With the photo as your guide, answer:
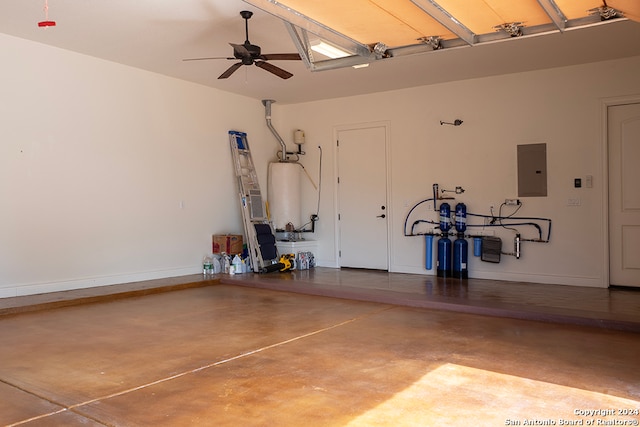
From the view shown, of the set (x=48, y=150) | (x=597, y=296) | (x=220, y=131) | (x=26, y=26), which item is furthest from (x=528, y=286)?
(x=26, y=26)

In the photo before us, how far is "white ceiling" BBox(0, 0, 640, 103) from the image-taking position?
205 inches

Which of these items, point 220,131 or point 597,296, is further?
point 220,131

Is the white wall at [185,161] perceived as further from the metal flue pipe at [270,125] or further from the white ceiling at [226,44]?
the metal flue pipe at [270,125]

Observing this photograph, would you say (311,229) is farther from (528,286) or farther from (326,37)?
(326,37)

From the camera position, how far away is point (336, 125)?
9.18 metres

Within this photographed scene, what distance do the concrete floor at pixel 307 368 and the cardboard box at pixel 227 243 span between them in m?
2.52

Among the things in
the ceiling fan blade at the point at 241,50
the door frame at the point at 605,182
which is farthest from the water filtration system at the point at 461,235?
the ceiling fan blade at the point at 241,50

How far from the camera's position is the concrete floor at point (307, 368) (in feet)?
9.84

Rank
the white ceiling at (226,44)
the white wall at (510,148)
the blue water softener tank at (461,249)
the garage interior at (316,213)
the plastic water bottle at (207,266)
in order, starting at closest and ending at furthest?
the garage interior at (316,213) < the white ceiling at (226,44) < the white wall at (510,148) < the blue water softener tank at (461,249) < the plastic water bottle at (207,266)

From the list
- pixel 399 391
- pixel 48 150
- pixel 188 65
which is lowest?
pixel 399 391

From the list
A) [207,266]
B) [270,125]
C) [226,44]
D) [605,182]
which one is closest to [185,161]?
[207,266]

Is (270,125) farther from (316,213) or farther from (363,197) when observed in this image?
(363,197)

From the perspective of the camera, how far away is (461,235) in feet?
25.5

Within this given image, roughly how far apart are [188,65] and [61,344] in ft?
13.7
